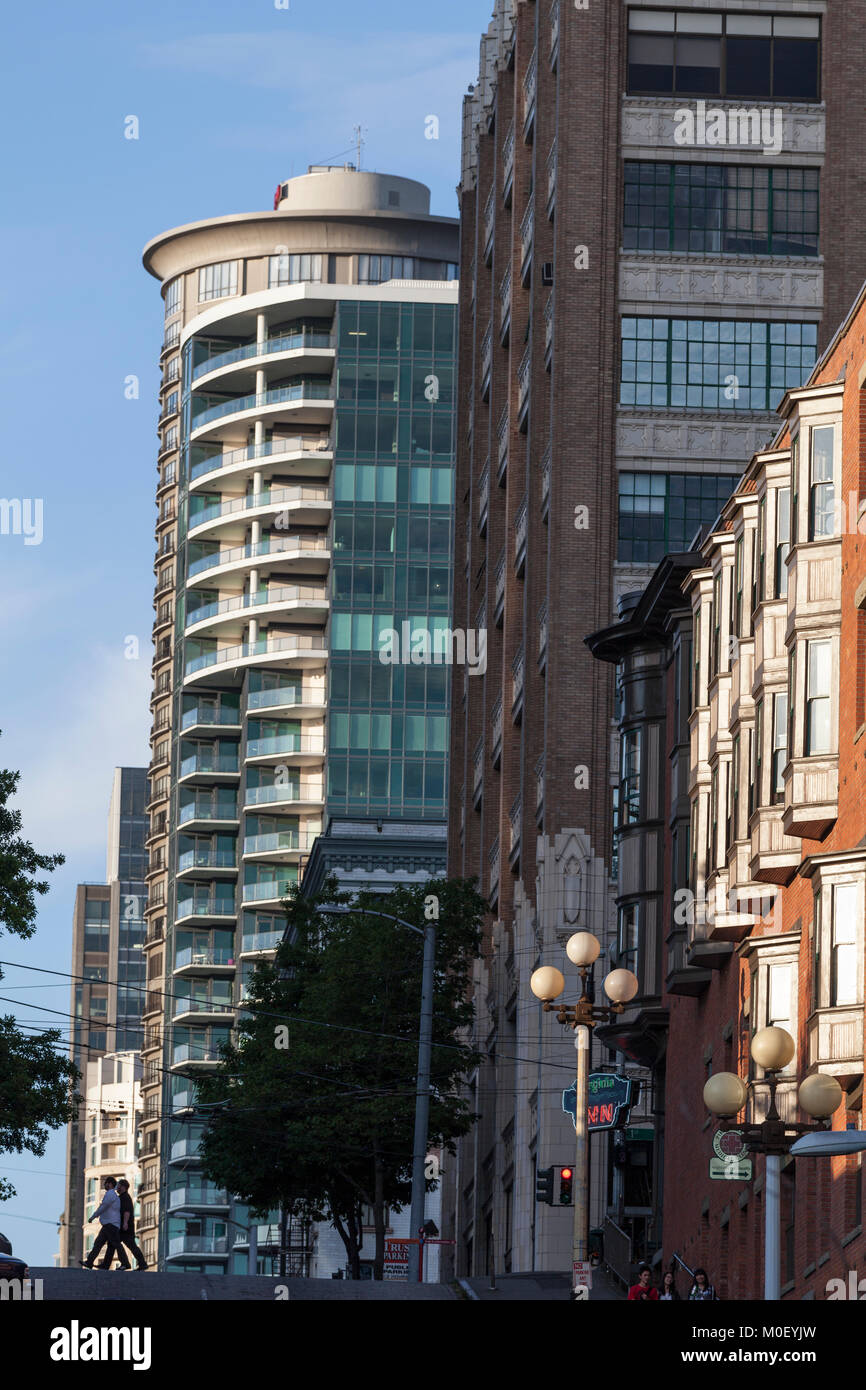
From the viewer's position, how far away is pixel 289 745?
460 feet

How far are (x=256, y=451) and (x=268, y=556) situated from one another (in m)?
6.59

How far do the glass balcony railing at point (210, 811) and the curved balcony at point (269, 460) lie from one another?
1890 centimetres

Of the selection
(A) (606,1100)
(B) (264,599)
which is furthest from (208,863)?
(A) (606,1100)

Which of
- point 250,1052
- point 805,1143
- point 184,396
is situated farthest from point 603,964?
point 184,396

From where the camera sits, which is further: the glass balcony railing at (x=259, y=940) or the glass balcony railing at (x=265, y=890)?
the glass balcony railing at (x=259, y=940)

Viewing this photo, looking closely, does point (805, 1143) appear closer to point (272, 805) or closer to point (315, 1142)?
point (315, 1142)

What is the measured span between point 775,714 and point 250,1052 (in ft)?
93.8

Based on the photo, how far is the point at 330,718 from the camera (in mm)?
133375

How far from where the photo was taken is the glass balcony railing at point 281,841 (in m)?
140

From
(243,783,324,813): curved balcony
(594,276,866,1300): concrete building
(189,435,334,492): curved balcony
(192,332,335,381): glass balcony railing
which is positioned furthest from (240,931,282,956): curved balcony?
(594,276,866,1300): concrete building

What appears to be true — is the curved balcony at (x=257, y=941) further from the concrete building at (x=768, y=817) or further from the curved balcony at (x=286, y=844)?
the concrete building at (x=768, y=817)

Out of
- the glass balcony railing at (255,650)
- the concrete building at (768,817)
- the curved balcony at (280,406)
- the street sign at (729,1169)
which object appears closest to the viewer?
the street sign at (729,1169)

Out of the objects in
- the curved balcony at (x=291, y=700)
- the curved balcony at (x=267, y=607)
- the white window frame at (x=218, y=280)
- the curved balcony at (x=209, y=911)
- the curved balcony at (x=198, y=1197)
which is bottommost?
the curved balcony at (x=198, y=1197)

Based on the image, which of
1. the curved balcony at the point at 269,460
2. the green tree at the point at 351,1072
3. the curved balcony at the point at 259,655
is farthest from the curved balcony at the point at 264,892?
the green tree at the point at 351,1072
